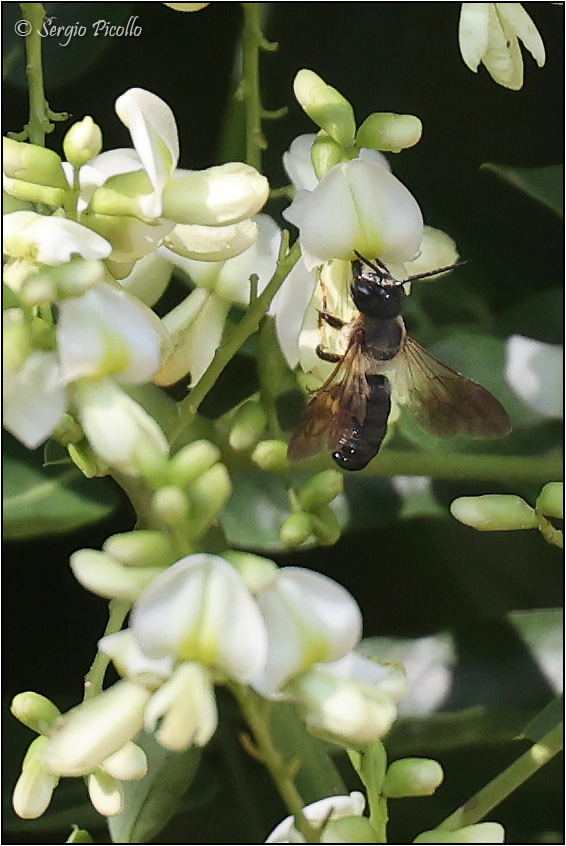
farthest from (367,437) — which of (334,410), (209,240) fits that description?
(209,240)

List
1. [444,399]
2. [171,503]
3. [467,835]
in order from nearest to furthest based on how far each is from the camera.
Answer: [171,503] < [467,835] < [444,399]

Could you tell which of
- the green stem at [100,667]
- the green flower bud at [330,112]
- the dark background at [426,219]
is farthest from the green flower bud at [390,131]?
the green stem at [100,667]

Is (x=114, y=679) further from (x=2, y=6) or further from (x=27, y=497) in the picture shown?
(x=2, y=6)

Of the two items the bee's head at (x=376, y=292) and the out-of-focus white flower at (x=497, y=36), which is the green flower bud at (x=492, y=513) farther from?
the out-of-focus white flower at (x=497, y=36)

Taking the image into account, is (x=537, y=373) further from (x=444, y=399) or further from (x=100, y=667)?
(x=100, y=667)

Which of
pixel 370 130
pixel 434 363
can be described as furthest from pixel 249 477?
pixel 370 130
